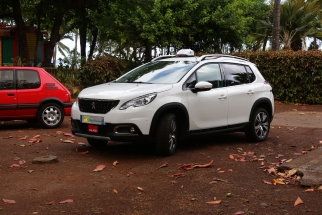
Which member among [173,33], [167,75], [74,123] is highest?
[173,33]

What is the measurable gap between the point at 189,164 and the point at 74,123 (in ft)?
7.14

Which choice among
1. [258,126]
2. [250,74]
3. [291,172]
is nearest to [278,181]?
[291,172]

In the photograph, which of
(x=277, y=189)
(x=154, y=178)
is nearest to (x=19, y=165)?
(x=154, y=178)

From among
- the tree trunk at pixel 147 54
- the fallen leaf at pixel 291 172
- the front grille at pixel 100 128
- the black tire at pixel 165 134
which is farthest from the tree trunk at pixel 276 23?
the fallen leaf at pixel 291 172

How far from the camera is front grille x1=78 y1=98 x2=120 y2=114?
8641mm

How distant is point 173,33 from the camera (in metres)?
22.9

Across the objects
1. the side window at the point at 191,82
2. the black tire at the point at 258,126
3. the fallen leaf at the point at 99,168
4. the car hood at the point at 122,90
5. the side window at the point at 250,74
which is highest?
the side window at the point at 250,74

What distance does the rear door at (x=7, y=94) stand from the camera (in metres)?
12.0

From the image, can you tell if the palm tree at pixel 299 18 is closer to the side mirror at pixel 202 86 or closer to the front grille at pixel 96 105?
the side mirror at pixel 202 86

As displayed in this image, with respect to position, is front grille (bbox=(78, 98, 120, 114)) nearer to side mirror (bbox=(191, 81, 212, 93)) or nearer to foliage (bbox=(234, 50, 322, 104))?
side mirror (bbox=(191, 81, 212, 93))

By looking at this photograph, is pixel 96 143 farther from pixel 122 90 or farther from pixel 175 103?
pixel 175 103

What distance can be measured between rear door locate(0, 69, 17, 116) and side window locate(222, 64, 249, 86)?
15.8 ft

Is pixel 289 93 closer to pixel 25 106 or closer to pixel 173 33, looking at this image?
pixel 173 33

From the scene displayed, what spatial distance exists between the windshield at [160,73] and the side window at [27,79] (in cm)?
308
